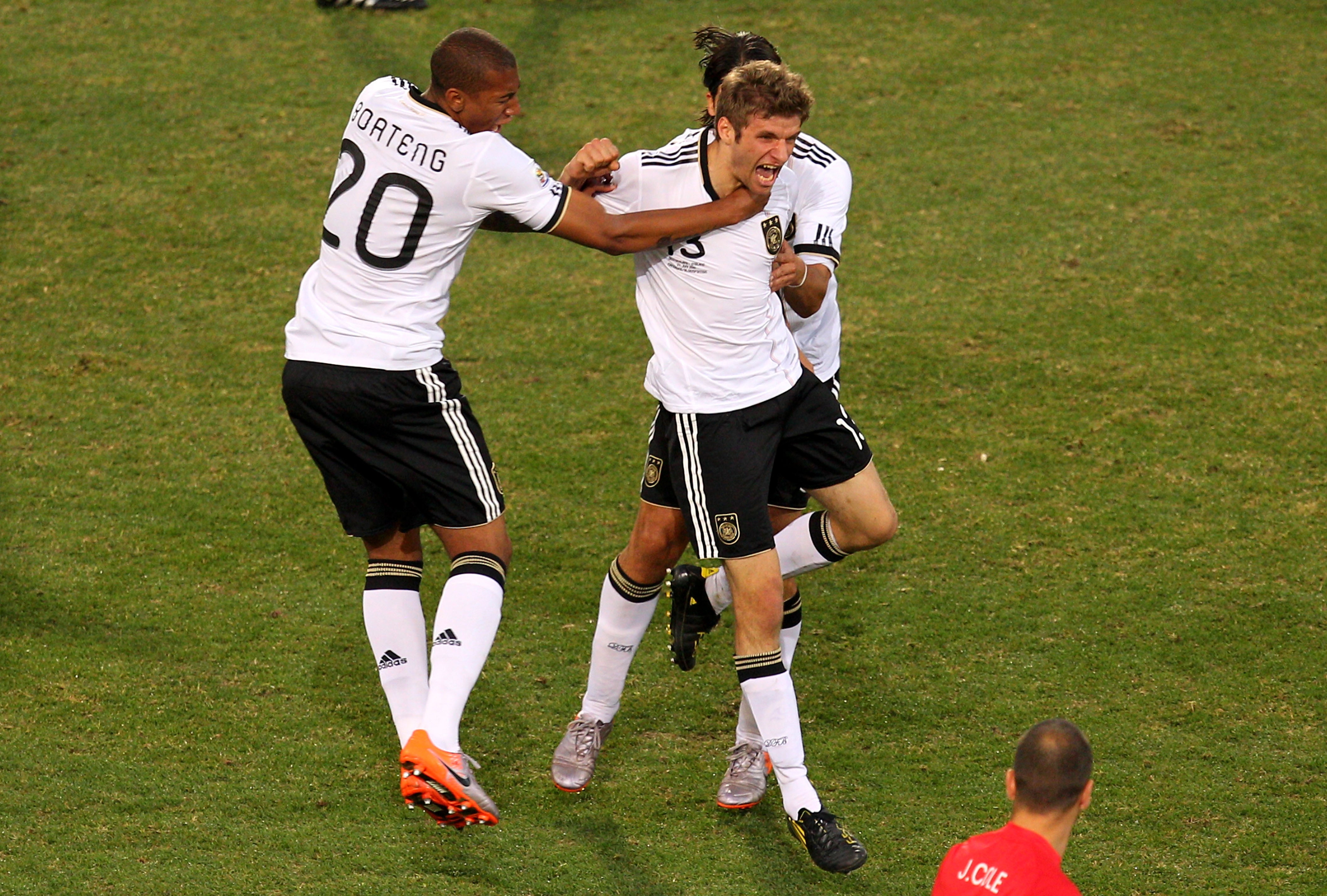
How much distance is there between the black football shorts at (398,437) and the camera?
4.20 meters

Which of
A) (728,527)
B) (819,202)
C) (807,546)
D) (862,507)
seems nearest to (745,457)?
(728,527)

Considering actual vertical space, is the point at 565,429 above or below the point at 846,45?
below

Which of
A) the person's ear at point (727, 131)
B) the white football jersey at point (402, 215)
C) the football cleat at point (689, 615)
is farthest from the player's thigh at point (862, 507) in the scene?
the white football jersey at point (402, 215)

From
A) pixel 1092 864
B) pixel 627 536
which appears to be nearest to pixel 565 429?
pixel 627 536

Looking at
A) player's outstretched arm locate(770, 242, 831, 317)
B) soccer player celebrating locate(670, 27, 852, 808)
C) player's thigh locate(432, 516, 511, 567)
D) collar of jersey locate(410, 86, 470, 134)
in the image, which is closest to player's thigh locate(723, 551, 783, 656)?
soccer player celebrating locate(670, 27, 852, 808)

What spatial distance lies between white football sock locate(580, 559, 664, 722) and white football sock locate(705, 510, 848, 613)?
0.30 m

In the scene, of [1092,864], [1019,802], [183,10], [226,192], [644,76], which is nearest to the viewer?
[1019,802]

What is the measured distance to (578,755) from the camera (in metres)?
4.96

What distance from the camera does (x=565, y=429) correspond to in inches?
287

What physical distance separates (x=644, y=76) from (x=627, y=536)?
525 centimetres

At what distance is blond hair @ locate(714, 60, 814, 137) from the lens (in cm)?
415

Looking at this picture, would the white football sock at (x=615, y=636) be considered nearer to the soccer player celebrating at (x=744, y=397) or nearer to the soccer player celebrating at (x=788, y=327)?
the soccer player celebrating at (x=788, y=327)

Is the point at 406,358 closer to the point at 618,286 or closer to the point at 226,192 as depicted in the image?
the point at 618,286

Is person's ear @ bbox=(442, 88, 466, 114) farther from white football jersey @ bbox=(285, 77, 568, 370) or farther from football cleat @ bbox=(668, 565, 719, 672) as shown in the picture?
football cleat @ bbox=(668, 565, 719, 672)
